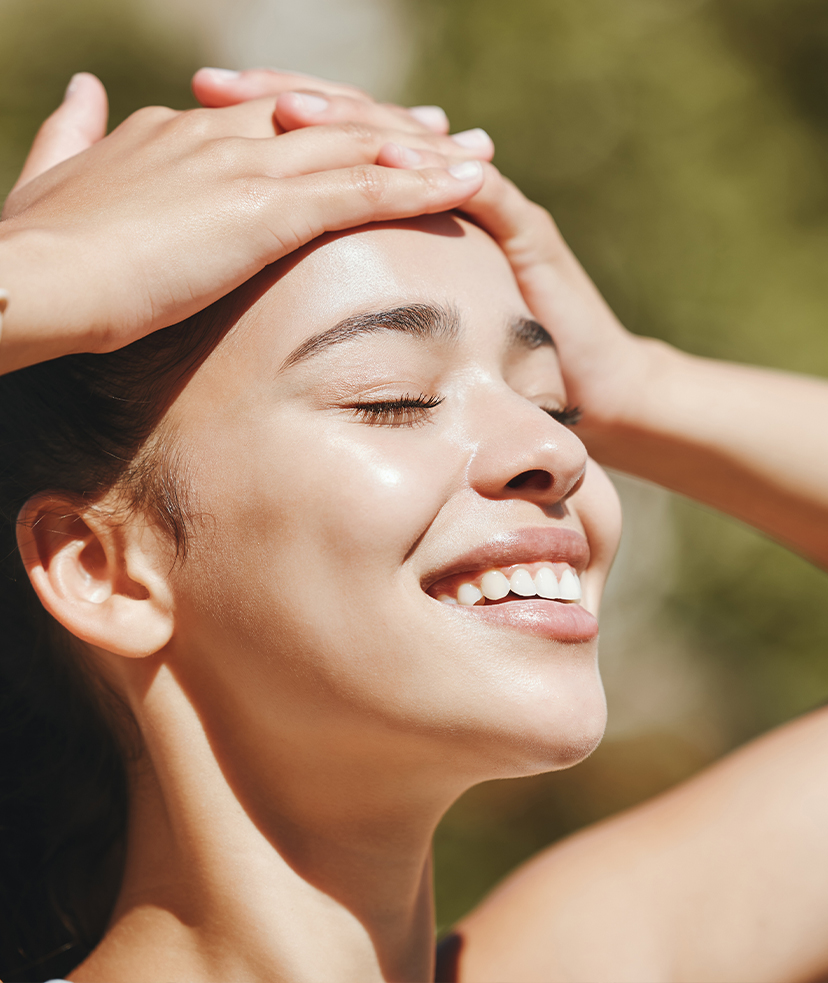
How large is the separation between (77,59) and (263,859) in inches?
219

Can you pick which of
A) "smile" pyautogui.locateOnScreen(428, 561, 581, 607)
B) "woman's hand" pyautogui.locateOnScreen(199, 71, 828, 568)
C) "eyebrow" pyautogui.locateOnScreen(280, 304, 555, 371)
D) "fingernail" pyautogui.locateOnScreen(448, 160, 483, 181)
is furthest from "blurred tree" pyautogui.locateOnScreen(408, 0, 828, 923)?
"eyebrow" pyautogui.locateOnScreen(280, 304, 555, 371)

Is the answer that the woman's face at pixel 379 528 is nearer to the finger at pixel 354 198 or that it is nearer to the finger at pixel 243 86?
the finger at pixel 354 198

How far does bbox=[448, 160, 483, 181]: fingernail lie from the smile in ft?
2.29

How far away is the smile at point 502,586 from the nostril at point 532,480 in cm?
13

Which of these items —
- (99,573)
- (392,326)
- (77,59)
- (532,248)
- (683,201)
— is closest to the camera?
(392,326)

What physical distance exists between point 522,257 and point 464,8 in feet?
16.3

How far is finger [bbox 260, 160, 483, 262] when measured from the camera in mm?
1473

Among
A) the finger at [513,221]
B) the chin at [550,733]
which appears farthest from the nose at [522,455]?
the finger at [513,221]

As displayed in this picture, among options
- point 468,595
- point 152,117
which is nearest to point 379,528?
point 468,595

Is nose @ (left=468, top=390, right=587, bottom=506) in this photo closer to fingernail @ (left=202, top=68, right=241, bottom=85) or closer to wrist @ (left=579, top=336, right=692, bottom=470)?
wrist @ (left=579, top=336, right=692, bottom=470)

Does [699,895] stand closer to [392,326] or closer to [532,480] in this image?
[532,480]

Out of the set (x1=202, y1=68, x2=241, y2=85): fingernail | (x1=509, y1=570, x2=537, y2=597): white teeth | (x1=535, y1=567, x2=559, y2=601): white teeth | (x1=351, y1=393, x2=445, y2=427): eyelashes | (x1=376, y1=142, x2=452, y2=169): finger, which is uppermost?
(x1=202, y1=68, x2=241, y2=85): fingernail

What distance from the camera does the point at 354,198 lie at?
1515 mm

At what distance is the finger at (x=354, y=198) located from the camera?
4.83ft
